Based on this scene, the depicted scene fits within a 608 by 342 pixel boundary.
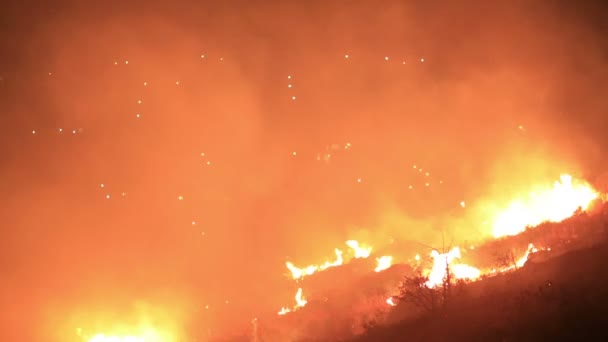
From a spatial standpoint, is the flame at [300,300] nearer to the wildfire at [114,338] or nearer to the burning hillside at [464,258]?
the burning hillside at [464,258]

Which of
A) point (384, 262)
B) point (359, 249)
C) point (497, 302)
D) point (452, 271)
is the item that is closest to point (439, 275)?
point (452, 271)

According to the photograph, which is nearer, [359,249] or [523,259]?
[523,259]

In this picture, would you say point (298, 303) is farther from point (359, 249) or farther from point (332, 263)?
point (359, 249)

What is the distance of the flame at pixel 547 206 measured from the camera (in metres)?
27.4

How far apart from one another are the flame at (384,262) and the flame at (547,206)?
665cm

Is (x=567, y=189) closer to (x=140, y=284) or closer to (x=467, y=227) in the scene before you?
(x=467, y=227)

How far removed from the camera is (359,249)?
3844 centimetres

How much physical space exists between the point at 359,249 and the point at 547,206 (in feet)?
45.9

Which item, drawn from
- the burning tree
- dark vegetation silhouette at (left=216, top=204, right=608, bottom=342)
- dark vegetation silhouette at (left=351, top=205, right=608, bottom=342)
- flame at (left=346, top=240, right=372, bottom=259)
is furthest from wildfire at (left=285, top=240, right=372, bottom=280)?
dark vegetation silhouette at (left=351, top=205, right=608, bottom=342)

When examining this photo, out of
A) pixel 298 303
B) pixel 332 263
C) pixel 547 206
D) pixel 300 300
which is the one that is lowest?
pixel 298 303

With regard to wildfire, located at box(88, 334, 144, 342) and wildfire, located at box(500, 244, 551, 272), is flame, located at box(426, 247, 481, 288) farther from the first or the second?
wildfire, located at box(88, 334, 144, 342)

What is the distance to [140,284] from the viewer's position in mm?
40375

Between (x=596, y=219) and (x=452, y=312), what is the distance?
10.9m

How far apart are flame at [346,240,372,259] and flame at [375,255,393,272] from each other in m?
1.97
